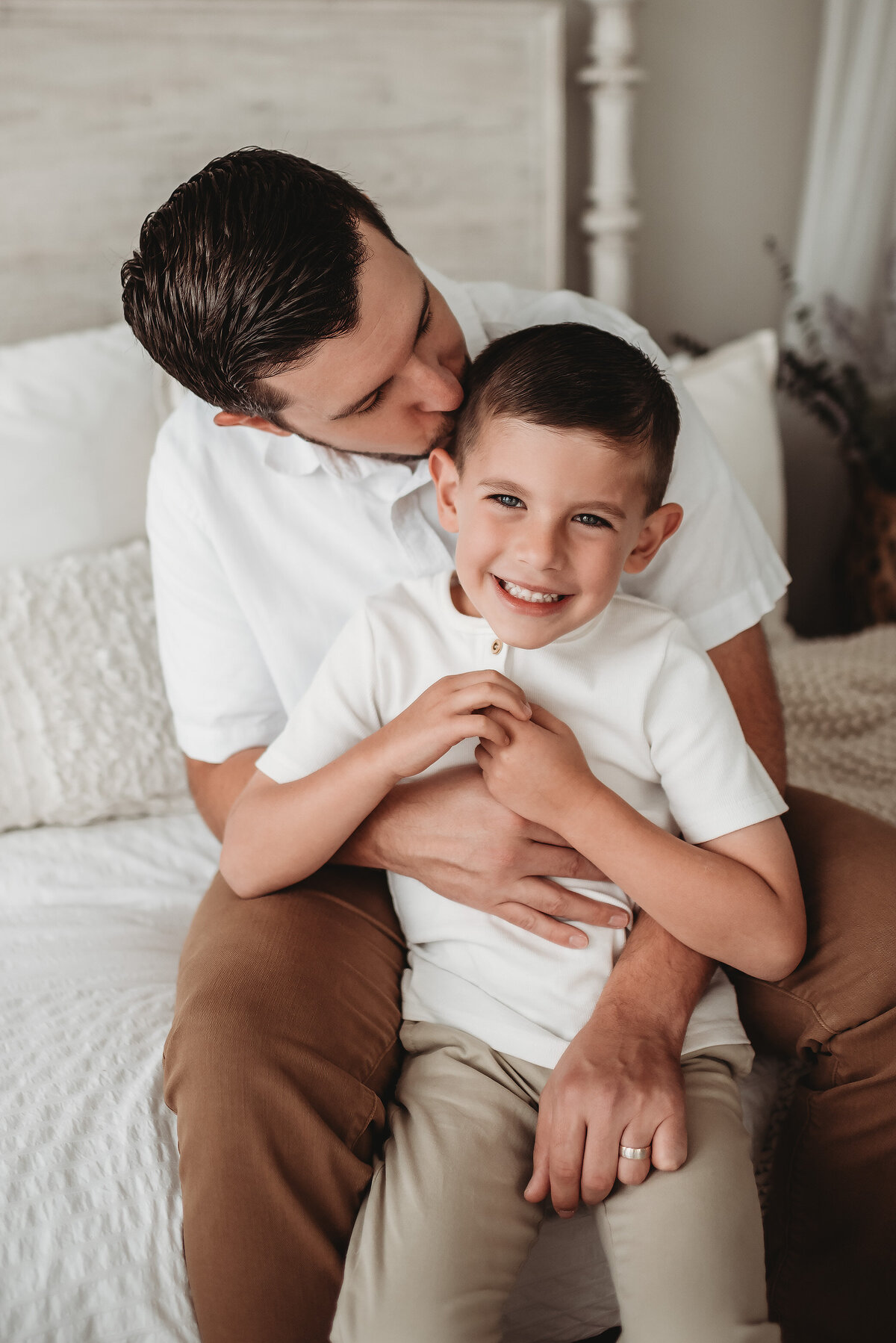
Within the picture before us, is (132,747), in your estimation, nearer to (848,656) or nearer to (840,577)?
(848,656)

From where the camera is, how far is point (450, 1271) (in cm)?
79

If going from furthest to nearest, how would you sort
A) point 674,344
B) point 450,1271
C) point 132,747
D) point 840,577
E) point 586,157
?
point 840,577, point 674,344, point 586,157, point 132,747, point 450,1271

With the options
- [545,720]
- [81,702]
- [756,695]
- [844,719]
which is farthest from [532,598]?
[844,719]

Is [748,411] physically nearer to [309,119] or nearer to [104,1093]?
[309,119]

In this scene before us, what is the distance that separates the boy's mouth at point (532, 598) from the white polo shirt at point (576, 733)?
7 cm

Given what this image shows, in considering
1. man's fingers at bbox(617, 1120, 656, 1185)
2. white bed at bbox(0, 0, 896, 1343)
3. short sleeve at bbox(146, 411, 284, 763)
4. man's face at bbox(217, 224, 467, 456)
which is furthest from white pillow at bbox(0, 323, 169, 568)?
man's fingers at bbox(617, 1120, 656, 1185)

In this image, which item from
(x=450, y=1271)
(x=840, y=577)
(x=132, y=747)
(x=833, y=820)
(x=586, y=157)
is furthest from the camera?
(x=840, y=577)

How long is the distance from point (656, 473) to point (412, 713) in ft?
1.01

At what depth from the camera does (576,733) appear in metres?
0.99

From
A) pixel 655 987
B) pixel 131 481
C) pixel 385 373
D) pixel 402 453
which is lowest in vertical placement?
pixel 655 987

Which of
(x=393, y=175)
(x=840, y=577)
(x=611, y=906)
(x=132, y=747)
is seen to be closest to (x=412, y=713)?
(x=611, y=906)

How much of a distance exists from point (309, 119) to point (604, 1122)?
1671 mm

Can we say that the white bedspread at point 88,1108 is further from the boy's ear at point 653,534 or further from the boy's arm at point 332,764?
the boy's ear at point 653,534

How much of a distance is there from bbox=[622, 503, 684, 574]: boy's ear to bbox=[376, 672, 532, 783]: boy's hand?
0.58 ft
